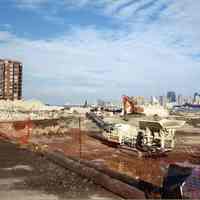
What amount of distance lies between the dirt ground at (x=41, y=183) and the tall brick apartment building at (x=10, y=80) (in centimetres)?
10946

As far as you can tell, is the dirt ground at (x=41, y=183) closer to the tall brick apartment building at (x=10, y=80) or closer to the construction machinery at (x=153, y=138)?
the construction machinery at (x=153, y=138)

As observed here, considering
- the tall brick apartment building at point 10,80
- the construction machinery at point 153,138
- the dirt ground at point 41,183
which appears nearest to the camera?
the dirt ground at point 41,183

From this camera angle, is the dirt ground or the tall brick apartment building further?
the tall brick apartment building

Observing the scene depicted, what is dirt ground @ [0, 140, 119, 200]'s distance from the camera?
7.09 m

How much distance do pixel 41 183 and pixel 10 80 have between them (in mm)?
114907

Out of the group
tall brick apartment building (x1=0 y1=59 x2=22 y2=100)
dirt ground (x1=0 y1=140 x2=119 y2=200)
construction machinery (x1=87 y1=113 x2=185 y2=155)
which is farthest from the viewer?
tall brick apartment building (x1=0 y1=59 x2=22 y2=100)

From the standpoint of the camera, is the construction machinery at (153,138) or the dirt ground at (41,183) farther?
the construction machinery at (153,138)

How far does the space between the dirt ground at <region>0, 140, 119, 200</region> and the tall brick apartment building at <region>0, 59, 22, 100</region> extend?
359 feet

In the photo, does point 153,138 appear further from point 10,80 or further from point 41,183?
point 10,80

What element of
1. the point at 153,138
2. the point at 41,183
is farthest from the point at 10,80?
the point at 41,183

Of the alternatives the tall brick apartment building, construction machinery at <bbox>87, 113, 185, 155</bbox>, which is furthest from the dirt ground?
the tall brick apartment building

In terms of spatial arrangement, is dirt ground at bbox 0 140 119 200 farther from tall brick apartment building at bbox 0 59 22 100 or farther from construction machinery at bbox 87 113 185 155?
tall brick apartment building at bbox 0 59 22 100

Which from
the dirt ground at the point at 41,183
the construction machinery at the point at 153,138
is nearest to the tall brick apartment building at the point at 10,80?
the construction machinery at the point at 153,138

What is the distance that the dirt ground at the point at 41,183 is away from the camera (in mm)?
7086
